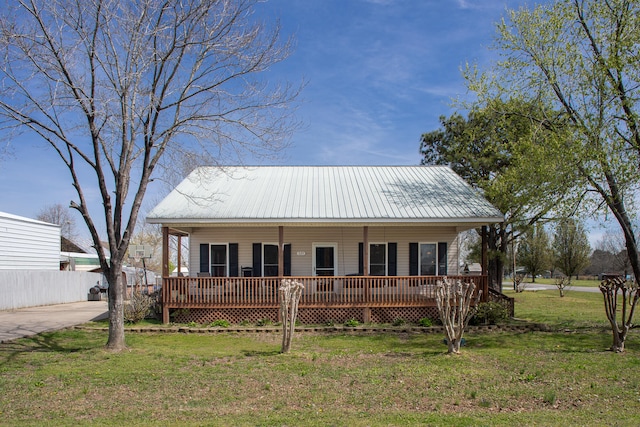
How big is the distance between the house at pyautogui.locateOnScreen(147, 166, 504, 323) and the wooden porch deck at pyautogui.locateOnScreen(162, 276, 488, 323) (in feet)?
0.10

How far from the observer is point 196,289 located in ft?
49.6

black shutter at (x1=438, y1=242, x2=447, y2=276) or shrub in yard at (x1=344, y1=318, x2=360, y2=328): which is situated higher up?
black shutter at (x1=438, y1=242, x2=447, y2=276)

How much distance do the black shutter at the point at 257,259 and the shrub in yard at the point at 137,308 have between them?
3.70 meters

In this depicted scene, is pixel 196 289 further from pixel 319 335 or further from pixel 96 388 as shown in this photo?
pixel 96 388

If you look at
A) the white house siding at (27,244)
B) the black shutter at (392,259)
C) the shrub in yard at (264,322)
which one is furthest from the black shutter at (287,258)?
the white house siding at (27,244)

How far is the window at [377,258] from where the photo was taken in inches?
695

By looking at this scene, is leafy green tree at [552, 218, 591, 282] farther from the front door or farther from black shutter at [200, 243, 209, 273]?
black shutter at [200, 243, 209, 273]

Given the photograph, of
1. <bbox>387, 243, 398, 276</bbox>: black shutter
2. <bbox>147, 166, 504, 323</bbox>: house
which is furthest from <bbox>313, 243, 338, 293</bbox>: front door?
<bbox>387, 243, 398, 276</bbox>: black shutter

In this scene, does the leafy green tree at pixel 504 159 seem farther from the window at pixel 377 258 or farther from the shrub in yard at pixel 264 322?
the shrub in yard at pixel 264 322

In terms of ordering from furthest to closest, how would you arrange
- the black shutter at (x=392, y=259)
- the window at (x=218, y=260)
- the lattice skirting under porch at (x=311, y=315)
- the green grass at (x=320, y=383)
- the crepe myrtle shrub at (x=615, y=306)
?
the window at (x=218, y=260) < the black shutter at (x=392, y=259) < the lattice skirting under porch at (x=311, y=315) < the crepe myrtle shrub at (x=615, y=306) < the green grass at (x=320, y=383)

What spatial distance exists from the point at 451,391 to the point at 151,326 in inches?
385

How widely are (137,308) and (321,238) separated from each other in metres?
6.55

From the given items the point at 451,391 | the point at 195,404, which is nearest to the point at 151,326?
the point at 195,404

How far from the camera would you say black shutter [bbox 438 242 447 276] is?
1769 centimetres
